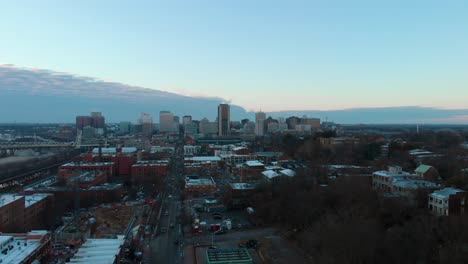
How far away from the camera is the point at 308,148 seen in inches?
855

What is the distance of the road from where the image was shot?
767cm

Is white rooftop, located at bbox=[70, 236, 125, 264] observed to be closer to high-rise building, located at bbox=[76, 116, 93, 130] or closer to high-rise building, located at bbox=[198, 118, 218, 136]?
high-rise building, located at bbox=[198, 118, 218, 136]

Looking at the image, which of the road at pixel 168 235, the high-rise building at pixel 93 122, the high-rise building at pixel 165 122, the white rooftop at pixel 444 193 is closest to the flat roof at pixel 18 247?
the road at pixel 168 235

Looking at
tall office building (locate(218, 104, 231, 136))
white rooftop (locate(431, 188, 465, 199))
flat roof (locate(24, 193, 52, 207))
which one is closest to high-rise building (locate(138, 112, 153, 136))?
tall office building (locate(218, 104, 231, 136))

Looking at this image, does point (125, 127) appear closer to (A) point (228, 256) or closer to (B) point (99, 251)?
(B) point (99, 251)

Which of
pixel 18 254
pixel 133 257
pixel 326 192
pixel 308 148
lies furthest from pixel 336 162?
pixel 18 254

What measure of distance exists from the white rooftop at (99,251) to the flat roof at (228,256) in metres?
1.78

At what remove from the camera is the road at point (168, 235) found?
767 cm

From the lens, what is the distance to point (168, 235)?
917 cm

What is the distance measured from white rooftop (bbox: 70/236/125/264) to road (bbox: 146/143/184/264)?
2.41ft

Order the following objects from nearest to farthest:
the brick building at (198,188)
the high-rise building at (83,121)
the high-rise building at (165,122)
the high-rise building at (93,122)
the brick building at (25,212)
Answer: the brick building at (25,212)
the brick building at (198,188)
the high-rise building at (93,122)
the high-rise building at (83,121)
the high-rise building at (165,122)

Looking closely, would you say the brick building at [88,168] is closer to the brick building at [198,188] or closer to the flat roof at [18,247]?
the brick building at [198,188]

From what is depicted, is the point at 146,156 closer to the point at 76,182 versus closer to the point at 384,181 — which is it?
the point at 76,182

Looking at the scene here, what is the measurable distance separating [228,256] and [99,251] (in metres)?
2.45
